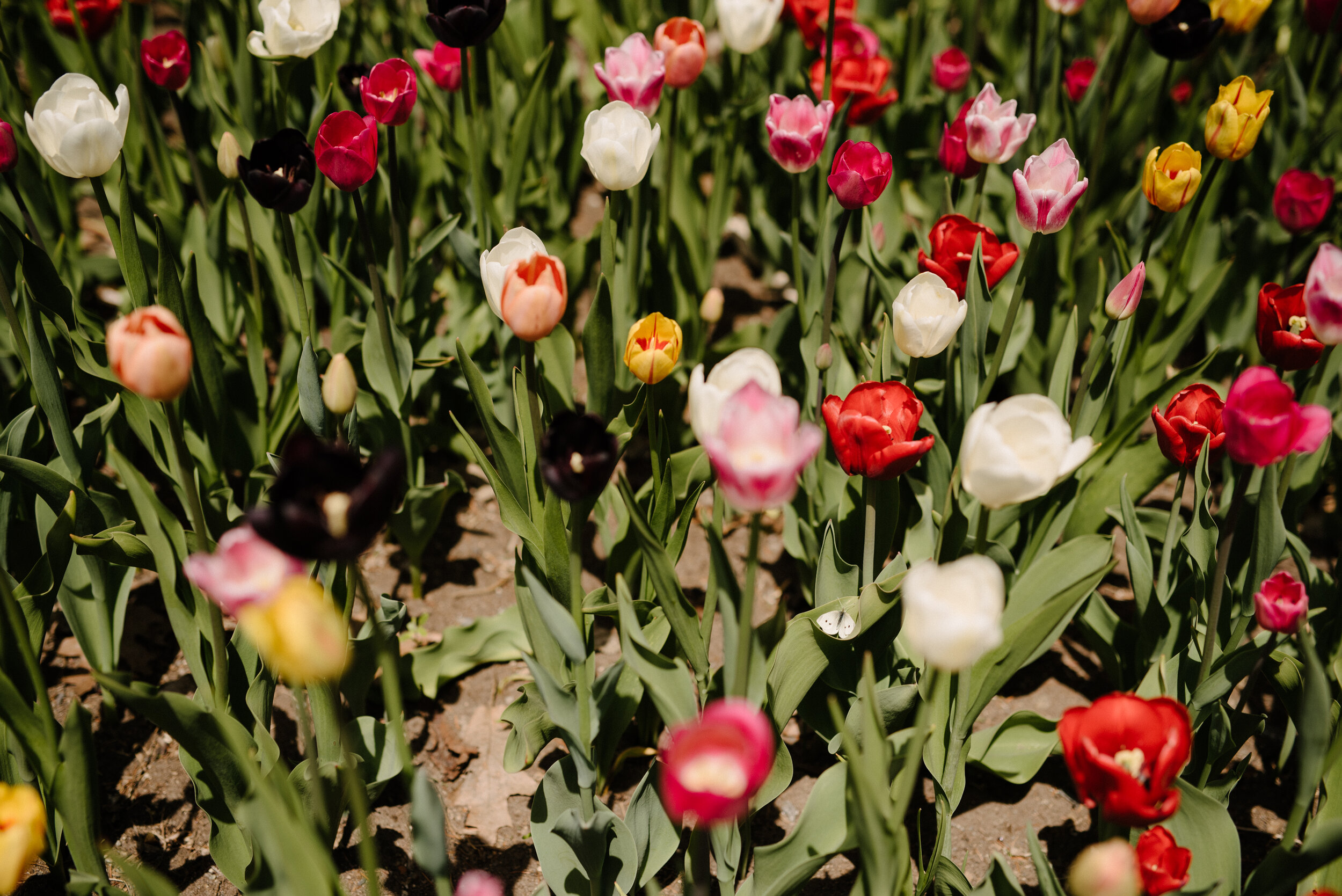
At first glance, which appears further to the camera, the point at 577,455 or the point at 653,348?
the point at 653,348

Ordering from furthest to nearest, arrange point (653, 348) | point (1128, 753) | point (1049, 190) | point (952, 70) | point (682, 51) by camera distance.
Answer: point (952, 70)
point (682, 51)
point (1049, 190)
point (653, 348)
point (1128, 753)

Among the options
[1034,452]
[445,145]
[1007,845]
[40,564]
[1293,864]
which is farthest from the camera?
[445,145]

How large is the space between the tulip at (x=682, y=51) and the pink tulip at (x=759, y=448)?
146cm

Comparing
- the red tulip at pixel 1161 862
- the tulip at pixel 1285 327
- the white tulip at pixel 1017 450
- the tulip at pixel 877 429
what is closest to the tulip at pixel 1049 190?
the tulip at pixel 1285 327

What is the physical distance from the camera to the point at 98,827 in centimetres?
149

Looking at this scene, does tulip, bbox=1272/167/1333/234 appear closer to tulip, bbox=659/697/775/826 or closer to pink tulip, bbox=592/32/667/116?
pink tulip, bbox=592/32/667/116

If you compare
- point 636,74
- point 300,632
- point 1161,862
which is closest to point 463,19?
point 636,74

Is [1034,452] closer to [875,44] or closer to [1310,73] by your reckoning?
[875,44]

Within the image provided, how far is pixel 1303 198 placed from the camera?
2.18m

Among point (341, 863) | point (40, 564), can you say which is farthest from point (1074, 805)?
point (40, 564)

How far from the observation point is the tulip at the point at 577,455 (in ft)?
4.00

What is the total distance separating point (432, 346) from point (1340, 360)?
2.15 m

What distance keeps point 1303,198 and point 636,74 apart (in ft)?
5.18

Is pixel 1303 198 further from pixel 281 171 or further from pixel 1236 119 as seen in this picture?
pixel 281 171
